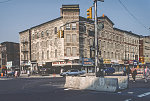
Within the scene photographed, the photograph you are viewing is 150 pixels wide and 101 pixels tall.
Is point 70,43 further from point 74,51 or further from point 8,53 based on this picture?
point 8,53

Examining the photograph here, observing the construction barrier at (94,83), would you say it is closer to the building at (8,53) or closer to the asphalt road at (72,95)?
the asphalt road at (72,95)

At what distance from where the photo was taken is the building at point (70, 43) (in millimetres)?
43844

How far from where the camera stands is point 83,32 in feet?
149

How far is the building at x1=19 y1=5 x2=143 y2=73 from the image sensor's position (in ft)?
144

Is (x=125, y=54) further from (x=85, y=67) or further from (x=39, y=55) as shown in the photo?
(x=39, y=55)

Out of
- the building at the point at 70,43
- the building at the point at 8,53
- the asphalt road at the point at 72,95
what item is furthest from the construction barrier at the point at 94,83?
the building at the point at 8,53

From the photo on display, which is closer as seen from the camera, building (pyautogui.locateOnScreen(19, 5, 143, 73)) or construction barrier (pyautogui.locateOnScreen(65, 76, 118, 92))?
construction barrier (pyautogui.locateOnScreen(65, 76, 118, 92))

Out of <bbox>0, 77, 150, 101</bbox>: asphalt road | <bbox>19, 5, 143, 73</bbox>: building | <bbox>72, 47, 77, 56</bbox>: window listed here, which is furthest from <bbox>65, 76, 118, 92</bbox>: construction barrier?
<bbox>72, 47, 77, 56</bbox>: window

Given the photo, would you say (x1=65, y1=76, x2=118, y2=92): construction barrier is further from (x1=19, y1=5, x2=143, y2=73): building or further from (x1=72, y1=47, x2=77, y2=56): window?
(x1=72, y1=47, x2=77, y2=56): window

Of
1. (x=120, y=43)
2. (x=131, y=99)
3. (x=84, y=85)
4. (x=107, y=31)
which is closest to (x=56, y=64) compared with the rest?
(x=107, y=31)

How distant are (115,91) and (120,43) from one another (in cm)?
4680

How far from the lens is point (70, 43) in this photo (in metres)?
43.7

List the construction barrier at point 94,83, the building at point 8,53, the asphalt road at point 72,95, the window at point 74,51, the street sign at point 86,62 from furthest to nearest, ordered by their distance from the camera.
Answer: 1. the building at point 8,53
2. the street sign at point 86,62
3. the window at point 74,51
4. the construction barrier at point 94,83
5. the asphalt road at point 72,95

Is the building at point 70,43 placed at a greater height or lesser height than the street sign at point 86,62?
greater
